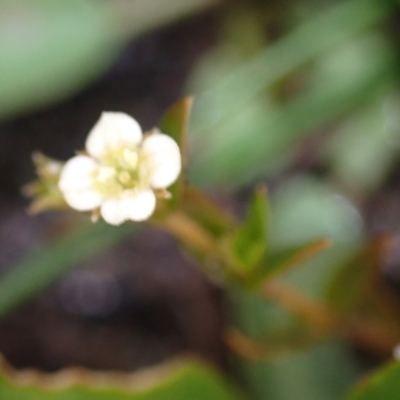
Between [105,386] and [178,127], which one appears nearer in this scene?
[178,127]

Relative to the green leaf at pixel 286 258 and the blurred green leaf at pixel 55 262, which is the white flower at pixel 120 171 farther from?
the blurred green leaf at pixel 55 262

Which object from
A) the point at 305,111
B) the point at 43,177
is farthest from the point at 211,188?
the point at 43,177

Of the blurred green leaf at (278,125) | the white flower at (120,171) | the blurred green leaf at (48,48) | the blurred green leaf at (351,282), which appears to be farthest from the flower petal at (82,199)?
the blurred green leaf at (48,48)

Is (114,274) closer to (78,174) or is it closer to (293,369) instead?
(293,369)

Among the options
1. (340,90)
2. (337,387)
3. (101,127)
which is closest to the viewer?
(101,127)

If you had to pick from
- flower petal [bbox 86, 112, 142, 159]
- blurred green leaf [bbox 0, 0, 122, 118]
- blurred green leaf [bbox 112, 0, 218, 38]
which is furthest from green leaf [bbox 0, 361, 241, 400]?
blurred green leaf [bbox 112, 0, 218, 38]

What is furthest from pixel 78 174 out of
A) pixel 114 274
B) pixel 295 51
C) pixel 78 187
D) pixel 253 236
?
pixel 114 274

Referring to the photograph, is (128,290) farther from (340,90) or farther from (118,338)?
(340,90)

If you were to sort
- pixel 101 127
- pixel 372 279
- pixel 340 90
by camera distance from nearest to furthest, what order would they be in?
pixel 101 127 → pixel 372 279 → pixel 340 90
